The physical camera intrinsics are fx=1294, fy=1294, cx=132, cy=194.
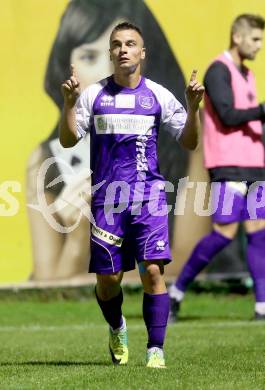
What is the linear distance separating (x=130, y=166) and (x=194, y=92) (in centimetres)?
55

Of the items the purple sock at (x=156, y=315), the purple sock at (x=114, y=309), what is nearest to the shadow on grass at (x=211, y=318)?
the purple sock at (x=114, y=309)

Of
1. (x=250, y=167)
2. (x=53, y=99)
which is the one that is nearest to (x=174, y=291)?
(x=250, y=167)

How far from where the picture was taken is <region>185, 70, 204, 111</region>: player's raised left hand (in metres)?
6.47

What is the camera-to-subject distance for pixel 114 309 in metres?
7.04

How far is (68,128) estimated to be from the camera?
6.60m

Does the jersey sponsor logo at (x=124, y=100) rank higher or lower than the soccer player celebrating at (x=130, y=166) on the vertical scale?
higher

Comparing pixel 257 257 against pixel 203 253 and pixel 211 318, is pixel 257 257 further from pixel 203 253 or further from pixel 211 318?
pixel 211 318

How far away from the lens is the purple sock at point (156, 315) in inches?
263

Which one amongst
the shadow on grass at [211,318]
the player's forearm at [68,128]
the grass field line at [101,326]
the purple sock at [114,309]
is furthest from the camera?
the shadow on grass at [211,318]

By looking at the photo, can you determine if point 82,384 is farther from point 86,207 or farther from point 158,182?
point 86,207

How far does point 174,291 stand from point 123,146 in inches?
127

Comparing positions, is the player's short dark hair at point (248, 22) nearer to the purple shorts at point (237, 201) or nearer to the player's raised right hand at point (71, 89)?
the purple shorts at point (237, 201)

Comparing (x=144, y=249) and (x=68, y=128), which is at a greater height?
(x=68, y=128)

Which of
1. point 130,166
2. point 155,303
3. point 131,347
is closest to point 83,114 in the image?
point 130,166
